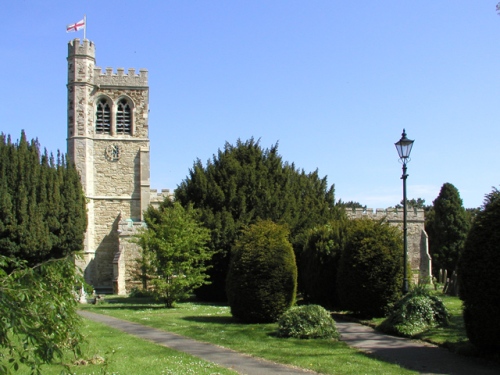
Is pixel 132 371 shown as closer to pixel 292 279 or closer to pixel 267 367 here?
pixel 267 367

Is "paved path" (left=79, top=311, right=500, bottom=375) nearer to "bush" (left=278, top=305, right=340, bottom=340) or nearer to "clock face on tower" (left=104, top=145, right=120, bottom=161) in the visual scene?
"bush" (left=278, top=305, right=340, bottom=340)

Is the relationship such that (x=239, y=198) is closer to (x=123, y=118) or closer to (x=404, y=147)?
(x=404, y=147)

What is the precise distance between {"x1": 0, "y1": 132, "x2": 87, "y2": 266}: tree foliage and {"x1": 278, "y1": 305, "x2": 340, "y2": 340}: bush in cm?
1851

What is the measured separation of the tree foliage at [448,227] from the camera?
46594 millimetres

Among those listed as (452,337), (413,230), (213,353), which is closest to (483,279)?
(452,337)

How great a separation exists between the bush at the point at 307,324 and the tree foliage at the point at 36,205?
18.5 meters

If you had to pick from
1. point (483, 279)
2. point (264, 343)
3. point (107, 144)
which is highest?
point (107, 144)

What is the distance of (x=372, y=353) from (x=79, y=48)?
1484 inches

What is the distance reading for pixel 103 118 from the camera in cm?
4431

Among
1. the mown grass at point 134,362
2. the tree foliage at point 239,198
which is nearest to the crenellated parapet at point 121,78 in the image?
the tree foliage at point 239,198

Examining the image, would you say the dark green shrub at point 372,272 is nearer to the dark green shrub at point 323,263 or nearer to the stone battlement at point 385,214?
the dark green shrub at point 323,263

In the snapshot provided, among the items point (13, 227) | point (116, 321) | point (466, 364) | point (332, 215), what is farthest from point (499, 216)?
point (13, 227)

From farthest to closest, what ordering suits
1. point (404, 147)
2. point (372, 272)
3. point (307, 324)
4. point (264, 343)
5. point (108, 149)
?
point (108, 149)
point (372, 272)
point (404, 147)
point (307, 324)
point (264, 343)

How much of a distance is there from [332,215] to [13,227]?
17.7 m
